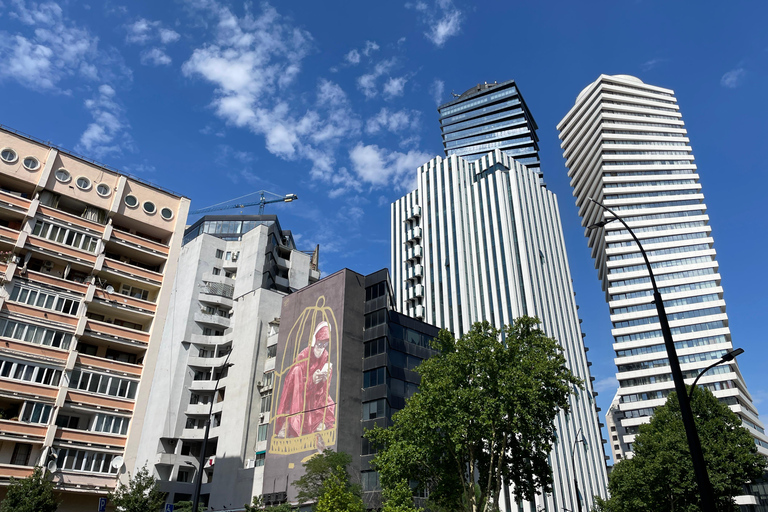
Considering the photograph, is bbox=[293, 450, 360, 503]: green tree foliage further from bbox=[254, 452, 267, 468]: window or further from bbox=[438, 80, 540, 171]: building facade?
bbox=[438, 80, 540, 171]: building facade

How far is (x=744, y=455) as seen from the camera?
39.9 metres

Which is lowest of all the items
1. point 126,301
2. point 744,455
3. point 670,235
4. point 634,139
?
point 744,455

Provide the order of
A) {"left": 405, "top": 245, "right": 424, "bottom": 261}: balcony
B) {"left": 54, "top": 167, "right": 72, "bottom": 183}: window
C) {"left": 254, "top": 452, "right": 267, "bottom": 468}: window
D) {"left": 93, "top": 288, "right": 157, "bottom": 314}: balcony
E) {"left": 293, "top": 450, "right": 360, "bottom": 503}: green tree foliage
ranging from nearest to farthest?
{"left": 93, "top": 288, "right": 157, "bottom": 314}: balcony < {"left": 54, "top": 167, "right": 72, "bottom": 183}: window < {"left": 293, "top": 450, "right": 360, "bottom": 503}: green tree foliage < {"left": 254, "top": 452, "right": 267, "bottom": 468}: window < {"left": 405, "top": 245, "right": 424, "bottom": 261}: balcony

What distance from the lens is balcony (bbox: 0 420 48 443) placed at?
32125mm

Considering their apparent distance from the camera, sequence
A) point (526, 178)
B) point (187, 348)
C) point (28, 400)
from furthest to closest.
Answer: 1. point (526, 178)
2. point (187, 348)
3. point (28, 400)

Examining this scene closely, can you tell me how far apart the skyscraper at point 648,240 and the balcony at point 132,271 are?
85.0 metres

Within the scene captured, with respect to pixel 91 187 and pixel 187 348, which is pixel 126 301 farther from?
pixel 187 348

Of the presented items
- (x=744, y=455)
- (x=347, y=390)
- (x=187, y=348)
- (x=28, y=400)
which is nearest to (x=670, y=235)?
(x=744, y=455)

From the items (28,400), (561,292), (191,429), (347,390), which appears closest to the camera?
(28,400)

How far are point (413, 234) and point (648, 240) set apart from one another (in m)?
51.3

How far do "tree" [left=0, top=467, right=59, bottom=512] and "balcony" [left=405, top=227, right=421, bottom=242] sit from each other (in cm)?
8267

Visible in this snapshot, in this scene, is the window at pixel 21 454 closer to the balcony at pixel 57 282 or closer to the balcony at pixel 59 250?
the balcony at pixel 57 282

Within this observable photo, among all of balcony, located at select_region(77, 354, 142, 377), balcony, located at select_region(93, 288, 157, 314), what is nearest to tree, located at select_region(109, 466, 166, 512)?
balcony, located at select_region(77, 354, 142, 377)

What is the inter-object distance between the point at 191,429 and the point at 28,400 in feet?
104
